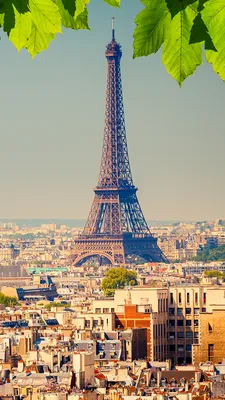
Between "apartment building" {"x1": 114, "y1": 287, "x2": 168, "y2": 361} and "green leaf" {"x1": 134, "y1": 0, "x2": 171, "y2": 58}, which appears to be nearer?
"green leaf" {"x1": 134, "y1": 0, "x2": 171, "y2": 58}

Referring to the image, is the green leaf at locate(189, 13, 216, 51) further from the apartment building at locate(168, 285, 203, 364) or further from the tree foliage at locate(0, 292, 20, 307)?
the tree foliage at locate(0, 292, 20, 307)

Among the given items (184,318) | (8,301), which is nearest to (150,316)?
(184,318)

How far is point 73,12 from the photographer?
3.82 meters

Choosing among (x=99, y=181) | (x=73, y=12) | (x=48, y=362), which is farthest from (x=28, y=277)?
(x=73, y=12)

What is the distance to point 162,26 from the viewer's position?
3756 millimetres

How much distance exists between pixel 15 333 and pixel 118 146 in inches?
4108

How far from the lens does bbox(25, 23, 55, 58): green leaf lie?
150 inches

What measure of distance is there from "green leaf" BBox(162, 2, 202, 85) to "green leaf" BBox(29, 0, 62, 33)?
0.26 meters

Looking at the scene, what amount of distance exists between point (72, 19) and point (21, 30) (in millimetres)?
127

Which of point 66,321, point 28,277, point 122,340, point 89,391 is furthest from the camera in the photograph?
point 28,277

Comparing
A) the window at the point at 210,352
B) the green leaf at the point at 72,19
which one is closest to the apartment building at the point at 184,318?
the window at the point at 210,352

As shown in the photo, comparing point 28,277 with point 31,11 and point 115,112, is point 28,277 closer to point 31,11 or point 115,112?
point 115,112

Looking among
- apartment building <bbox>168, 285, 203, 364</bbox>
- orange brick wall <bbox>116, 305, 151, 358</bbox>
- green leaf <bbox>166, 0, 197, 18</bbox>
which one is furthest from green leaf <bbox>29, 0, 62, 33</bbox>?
apartment building <bbox>168, 285, 203, 364</bbox>

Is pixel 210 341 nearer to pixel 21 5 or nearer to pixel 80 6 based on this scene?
pixel 80 6
